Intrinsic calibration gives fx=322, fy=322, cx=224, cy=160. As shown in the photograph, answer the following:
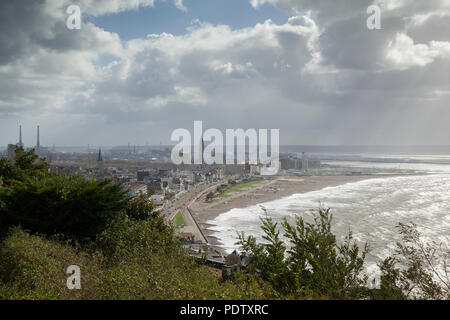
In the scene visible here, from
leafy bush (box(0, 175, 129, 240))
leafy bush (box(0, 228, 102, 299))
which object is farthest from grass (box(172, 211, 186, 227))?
leafy bush (box(0, 228, 102, 299))

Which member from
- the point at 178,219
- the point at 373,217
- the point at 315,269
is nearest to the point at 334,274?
the point at 315,269

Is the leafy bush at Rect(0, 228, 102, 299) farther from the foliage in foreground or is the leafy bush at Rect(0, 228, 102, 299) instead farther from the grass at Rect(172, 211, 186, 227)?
the grass at Rect(172, 211, 186, 227)

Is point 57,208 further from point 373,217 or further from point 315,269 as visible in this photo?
point 373,217

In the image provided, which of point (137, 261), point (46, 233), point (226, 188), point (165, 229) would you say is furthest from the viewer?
point (226, 188)

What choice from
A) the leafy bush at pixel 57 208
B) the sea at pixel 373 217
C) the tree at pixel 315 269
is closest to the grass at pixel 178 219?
the sea at pixel 373 217

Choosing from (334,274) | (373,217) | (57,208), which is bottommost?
(373,217)

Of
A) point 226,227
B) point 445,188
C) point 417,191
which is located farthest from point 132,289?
point 445,188

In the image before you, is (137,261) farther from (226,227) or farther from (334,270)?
(226,227)

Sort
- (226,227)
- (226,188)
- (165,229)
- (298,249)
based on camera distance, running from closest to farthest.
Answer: (298,249) → (165,229) → (226,227) → (226,188)

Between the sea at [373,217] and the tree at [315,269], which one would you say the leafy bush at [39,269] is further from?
the sea at [373,217]
